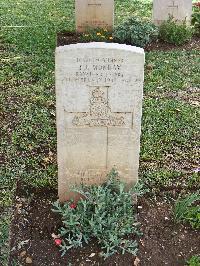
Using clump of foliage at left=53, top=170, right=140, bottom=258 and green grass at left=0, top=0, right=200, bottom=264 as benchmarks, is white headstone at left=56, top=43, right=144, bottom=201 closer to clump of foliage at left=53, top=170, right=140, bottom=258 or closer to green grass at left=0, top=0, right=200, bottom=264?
clump of foliage at left=53, top=170, right=140, bottom=258

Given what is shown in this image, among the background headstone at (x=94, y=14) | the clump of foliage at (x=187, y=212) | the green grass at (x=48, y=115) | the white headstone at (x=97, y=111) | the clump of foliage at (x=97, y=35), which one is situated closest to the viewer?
the white headstone at (x=97, y=111)

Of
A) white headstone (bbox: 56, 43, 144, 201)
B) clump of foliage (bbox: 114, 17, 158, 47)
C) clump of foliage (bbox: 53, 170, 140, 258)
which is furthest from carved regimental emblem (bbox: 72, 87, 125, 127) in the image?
clump of foliage (bbox: 114, 17, 158, 47)

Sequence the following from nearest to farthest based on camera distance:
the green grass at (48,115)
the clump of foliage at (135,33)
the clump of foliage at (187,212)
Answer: the clump of foliage at (187,212), the green grass at (48,115), the clump of foliage at (135,33)

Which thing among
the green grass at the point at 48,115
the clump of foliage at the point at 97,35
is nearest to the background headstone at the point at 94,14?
the clump of foliage at the point at 97,35

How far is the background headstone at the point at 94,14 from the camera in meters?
9.03

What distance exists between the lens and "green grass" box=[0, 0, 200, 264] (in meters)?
4.89

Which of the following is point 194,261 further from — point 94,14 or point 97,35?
point 94,14

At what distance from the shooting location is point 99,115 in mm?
3900

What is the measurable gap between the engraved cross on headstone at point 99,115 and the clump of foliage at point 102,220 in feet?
1.56

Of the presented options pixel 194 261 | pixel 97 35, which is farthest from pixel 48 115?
pixel 97 35

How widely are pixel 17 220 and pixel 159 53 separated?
502cm

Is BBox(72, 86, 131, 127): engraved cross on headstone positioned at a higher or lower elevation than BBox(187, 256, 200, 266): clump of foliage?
higher

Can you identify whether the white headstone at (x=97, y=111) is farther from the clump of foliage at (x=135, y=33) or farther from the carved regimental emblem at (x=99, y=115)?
the clump of foliage at (x=135, y=33)

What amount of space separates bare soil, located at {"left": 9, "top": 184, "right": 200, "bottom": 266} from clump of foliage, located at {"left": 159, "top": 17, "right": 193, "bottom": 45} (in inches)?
198
